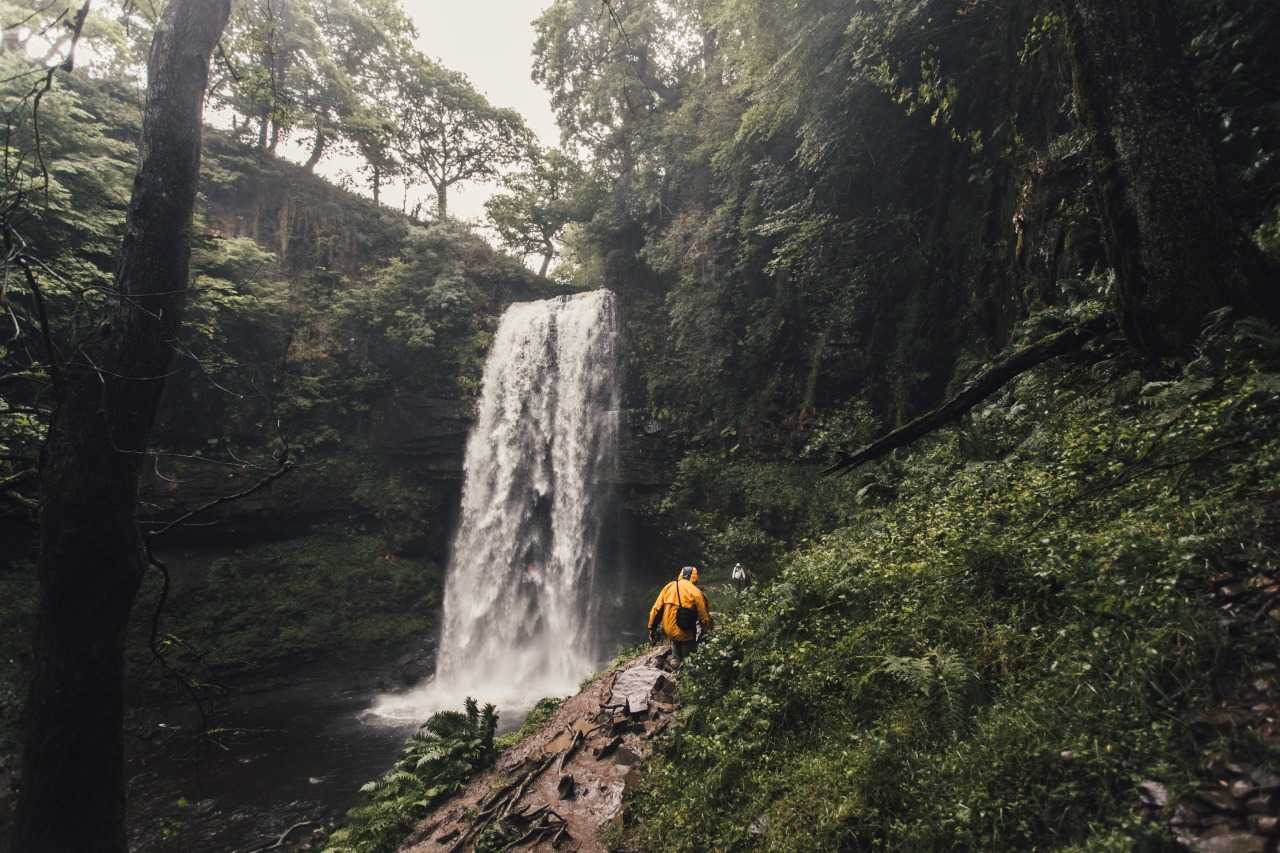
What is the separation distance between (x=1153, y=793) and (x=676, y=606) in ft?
15.8

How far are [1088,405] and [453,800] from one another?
7628 millimetres

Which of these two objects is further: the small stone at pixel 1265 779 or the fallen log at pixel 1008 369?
the fallen log at pixel 1008 369

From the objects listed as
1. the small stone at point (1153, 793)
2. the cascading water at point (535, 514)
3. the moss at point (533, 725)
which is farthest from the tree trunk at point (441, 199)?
the small stone at point (1153, 793)

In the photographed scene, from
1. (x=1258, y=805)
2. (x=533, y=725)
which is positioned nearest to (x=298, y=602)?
(x=533, y=725)

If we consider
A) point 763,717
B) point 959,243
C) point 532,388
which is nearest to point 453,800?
point 763,717

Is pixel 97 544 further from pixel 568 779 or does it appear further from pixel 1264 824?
pixel 1264 824

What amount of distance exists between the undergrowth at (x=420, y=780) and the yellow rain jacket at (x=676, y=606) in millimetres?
2904

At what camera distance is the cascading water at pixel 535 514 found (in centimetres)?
1588

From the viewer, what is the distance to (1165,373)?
3967 millimetres

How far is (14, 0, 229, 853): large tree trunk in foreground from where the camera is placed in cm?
291

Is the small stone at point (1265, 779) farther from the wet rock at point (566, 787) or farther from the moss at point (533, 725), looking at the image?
the moss at point (533, 725)

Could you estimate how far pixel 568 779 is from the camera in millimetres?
5352

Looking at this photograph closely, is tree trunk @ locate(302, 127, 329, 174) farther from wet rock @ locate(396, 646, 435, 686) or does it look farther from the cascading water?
wet rock @ locate(396, 646, 435, 686)

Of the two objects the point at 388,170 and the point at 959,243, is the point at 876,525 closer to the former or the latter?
the point at 959,243
